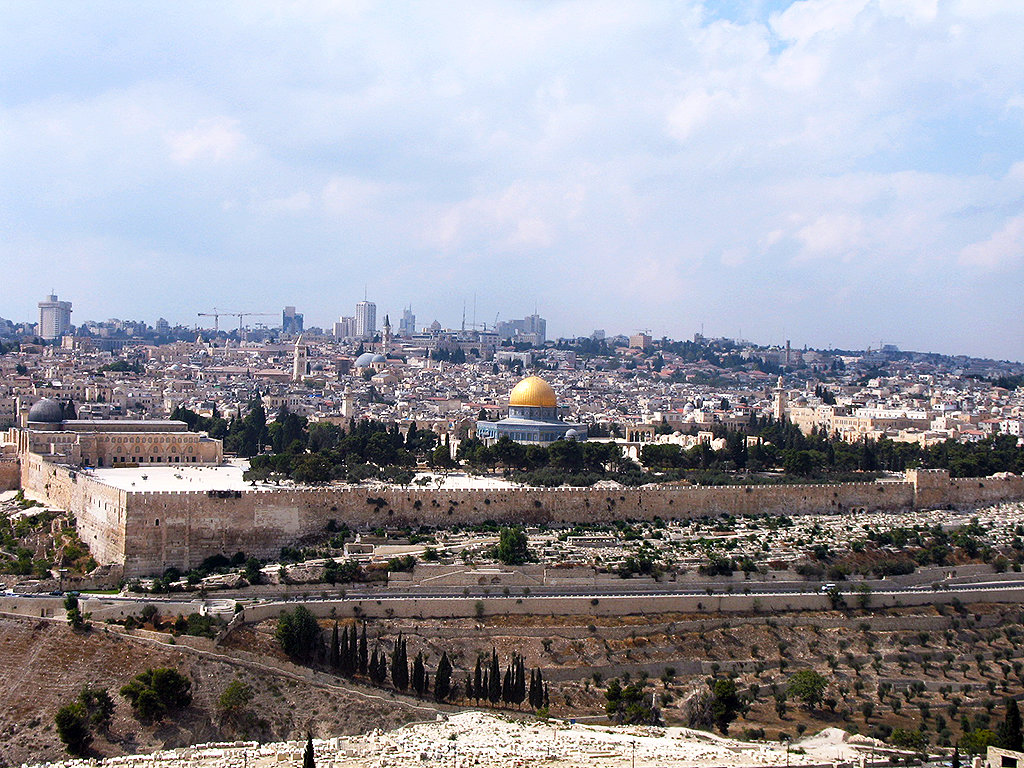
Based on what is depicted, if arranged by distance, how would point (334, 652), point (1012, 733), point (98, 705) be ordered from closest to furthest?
point (1012, 733) < point (98, 705) < point (334, 652)

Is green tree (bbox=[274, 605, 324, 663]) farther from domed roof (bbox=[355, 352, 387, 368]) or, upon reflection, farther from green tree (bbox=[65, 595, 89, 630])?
domed roof (bbox=[355, 352, 387, 368])

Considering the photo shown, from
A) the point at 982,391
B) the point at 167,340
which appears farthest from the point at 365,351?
the point at 982,391

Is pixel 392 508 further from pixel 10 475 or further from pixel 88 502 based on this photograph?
pixel 10 475

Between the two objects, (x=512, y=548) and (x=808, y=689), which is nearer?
(x=808, y=689)

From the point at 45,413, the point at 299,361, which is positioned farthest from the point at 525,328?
the point at 45,413

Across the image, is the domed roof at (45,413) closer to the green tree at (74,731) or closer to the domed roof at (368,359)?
the green tree at (74,731)

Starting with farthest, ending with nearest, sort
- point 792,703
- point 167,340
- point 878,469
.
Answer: point 167,340, point 878,469, point 792,703

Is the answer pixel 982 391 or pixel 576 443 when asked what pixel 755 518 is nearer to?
pixel 576 443
